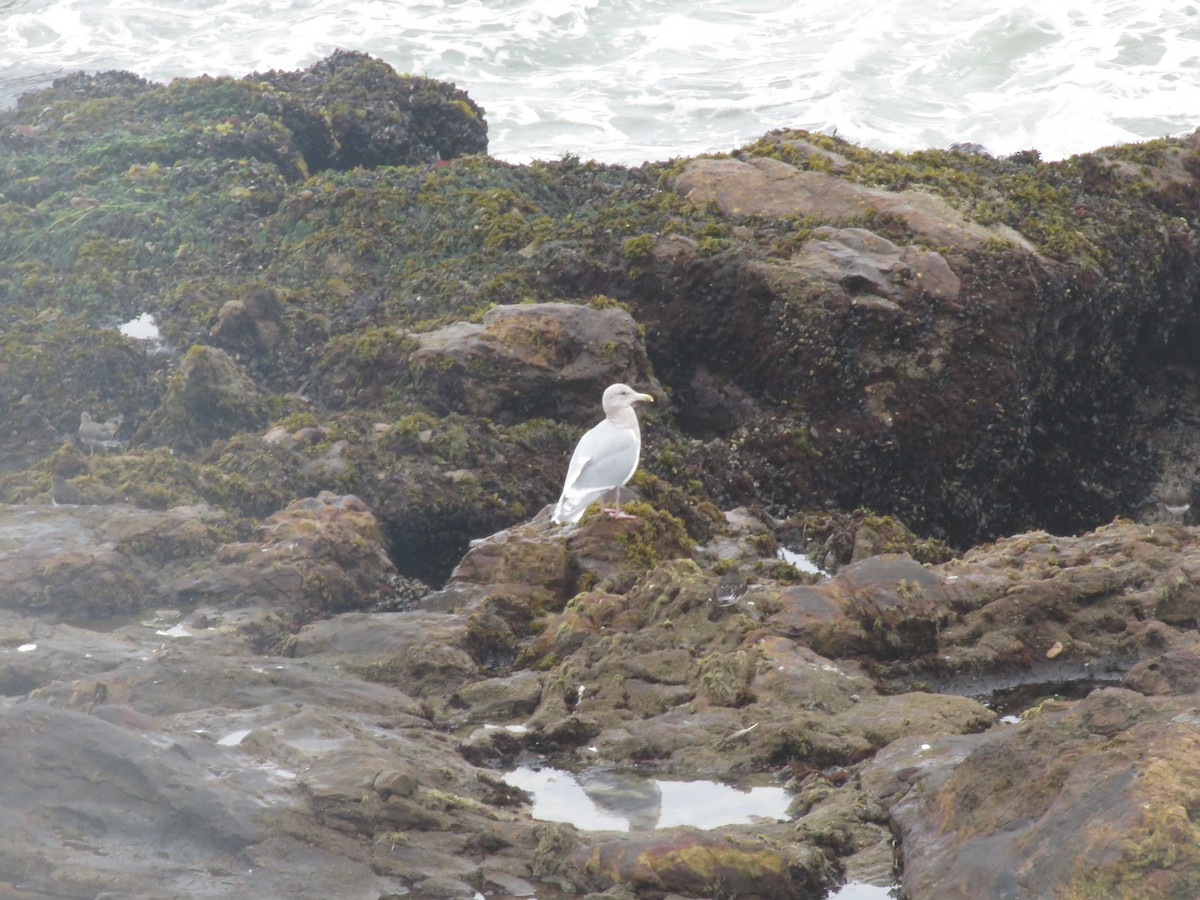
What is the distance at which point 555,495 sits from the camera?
8023 millimetres

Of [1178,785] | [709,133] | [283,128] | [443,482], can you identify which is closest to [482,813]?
[1178,785]

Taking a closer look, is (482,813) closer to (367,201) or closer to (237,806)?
(237,806)

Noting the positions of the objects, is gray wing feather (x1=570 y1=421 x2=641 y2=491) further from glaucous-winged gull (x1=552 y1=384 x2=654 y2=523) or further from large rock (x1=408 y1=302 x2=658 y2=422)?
large rock (x1=408 y1=302 x2=658 y2=422)

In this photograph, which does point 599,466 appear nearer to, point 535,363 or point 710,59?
point 535,363

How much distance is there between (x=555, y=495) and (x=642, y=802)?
3.78 metres

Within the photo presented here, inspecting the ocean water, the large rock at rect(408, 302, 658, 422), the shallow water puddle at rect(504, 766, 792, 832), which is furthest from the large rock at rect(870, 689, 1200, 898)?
the ocean water

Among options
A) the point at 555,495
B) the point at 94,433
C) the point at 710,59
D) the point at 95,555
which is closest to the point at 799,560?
the point at 555,495

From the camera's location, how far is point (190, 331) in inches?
393

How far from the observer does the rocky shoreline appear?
12.3 ft

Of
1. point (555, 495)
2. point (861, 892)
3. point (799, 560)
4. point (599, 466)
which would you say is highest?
point (861, 892)

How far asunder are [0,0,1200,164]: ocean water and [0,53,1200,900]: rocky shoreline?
Answer: 6.19 meters

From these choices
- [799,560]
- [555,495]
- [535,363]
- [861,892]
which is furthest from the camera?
[535,363]

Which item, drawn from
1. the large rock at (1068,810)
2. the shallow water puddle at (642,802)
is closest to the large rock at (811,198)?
the shallow water puddle at (642,802)

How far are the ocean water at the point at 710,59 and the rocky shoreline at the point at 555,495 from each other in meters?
6.19
